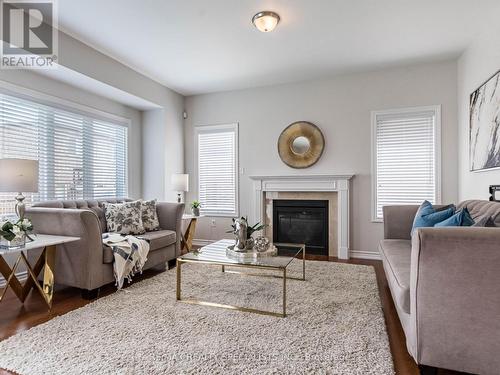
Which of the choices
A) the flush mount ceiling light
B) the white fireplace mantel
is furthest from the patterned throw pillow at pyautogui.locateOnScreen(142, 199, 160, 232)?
the flush mount ceiling light

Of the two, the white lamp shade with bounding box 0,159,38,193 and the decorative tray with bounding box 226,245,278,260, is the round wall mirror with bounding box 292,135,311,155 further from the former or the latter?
the white lamp shade with bounding box 0,159,38,193

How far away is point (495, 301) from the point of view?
1411 millimetres

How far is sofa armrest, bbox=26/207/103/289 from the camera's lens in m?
2.63

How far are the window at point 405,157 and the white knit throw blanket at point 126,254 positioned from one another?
3097 mm

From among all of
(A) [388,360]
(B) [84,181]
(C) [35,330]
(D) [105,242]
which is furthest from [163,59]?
(A) [388,360]

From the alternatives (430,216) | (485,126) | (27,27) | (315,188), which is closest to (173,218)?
(315,188)

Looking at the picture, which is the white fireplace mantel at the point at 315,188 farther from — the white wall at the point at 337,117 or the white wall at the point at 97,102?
the white wall at the point at 97,102

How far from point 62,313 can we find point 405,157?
14.0 ft

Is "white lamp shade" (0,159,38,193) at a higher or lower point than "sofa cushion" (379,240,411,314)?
higher

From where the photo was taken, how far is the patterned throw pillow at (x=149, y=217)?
3697 millimetres

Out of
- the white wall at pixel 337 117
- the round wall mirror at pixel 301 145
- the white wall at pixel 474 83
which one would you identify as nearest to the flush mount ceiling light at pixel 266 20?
the white wall at pixel 337 117

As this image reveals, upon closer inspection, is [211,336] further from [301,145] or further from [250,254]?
[301,145]

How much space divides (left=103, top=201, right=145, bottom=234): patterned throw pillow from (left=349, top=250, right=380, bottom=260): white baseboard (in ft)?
9.49

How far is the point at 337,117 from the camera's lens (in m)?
4.41
